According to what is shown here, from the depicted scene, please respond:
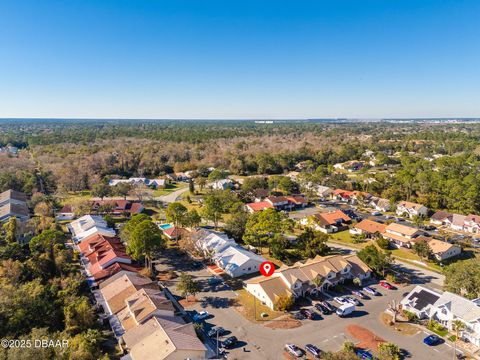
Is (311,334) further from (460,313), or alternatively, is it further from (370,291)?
(460,313)

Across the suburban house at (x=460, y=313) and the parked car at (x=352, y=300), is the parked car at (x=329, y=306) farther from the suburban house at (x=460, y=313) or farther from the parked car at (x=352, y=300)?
the suburban house at (x=460, y=313)

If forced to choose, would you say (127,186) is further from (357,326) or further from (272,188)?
(357,326)

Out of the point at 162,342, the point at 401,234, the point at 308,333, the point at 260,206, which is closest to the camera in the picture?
the point at 162,342

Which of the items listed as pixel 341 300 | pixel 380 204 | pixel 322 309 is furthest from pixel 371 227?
pixel 322 309

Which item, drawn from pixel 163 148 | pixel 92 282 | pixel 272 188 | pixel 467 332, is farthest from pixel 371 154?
pixel 92 282

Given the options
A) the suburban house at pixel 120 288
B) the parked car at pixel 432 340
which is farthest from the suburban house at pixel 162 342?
the parked car at pixel 432 340

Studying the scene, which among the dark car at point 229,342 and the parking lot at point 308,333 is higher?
the dark car at point 229,342
